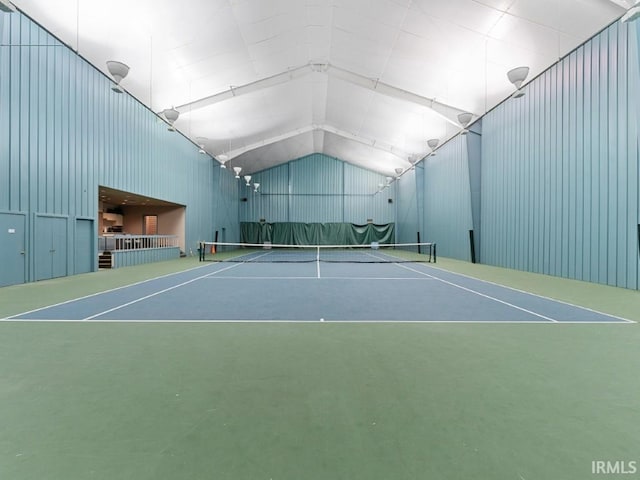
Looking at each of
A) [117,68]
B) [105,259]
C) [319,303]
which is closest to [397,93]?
[117,68]

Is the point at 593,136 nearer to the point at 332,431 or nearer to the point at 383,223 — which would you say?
the point at 332,431

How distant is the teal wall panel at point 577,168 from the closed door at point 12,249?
51.4ft

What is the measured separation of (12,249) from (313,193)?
24.9 m

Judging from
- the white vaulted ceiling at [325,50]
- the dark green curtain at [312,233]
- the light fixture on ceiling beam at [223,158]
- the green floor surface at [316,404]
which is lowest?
the green floor surface at [316,404]

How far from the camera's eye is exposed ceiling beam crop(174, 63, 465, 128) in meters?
15.5

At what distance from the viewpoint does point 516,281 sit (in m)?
9.87

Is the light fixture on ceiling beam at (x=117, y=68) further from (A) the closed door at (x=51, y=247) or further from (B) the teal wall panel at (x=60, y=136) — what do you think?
(A) the closed door at (x=51, y=247)

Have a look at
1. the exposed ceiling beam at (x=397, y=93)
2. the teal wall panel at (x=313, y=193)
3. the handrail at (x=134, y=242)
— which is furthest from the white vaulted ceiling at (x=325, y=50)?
the teal wall panel at (x=313, y=193)

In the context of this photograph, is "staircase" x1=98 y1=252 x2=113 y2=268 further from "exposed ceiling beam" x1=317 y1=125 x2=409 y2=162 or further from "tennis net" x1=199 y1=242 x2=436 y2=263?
"exposed ceiling beam" x1=317 y1=125 x2=409 y2=162

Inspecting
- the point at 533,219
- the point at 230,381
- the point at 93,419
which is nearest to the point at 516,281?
the point at 533,219

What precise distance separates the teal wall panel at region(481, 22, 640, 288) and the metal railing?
635 inches

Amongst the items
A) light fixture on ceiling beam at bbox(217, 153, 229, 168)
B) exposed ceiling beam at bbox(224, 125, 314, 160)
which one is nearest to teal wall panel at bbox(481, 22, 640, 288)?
exposed ceiling beam at bbox(224, 125, 314, 160)

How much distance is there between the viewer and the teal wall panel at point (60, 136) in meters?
8.97

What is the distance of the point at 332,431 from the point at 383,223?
3124 centimetres
